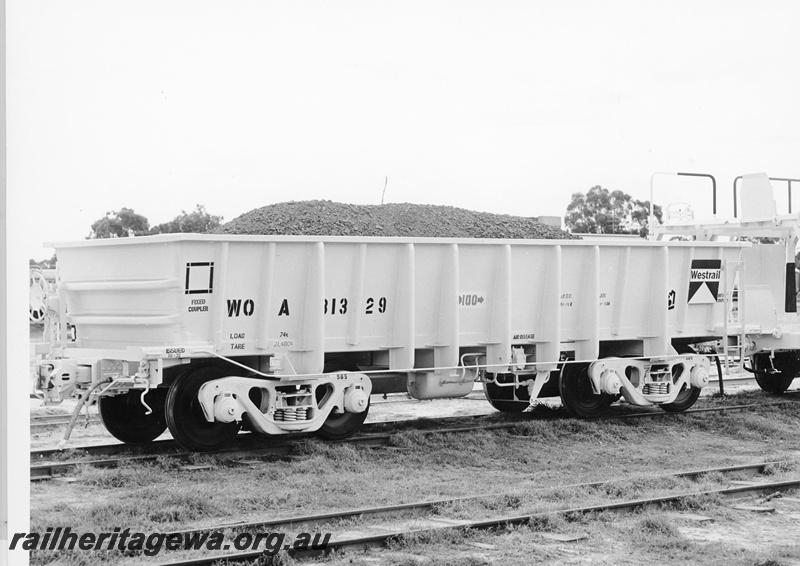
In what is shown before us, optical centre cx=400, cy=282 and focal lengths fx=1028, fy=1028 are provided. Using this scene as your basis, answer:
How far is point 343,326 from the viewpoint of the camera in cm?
1160

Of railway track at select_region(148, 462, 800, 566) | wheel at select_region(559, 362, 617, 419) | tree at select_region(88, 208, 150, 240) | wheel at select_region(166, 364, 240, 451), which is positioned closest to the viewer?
railway track at select_region(148, 462, 800, 566)

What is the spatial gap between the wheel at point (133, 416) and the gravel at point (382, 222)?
2.12 m

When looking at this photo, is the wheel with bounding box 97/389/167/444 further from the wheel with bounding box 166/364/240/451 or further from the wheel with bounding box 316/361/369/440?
the wheel with bounding box 316/361/369/440

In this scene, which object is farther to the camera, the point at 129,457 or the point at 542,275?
the point at 542,275

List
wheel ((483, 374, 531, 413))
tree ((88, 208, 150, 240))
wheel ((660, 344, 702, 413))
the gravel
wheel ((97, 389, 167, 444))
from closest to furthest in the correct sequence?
wheel ((97, 389, 167, 444)), the gravel, wheel ((483, 374, 531, 413)), wheel ((660, 344, 702, 413)), tree ((88, 208, 150, 240))

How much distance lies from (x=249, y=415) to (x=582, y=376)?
5110 millimetres

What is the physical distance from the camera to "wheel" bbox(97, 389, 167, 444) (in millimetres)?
11672

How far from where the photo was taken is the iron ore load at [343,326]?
1064cm

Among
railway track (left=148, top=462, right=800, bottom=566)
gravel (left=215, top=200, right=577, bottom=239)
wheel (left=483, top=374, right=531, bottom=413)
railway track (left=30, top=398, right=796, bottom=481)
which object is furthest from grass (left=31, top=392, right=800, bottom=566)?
gravel (left=215, top=200, right=577, bottom=239)

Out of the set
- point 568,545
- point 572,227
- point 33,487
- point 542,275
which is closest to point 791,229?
point 542,275

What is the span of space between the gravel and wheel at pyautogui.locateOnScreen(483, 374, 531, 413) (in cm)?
231

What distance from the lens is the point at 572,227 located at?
30484mm

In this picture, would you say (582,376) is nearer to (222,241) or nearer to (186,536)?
(222,241)

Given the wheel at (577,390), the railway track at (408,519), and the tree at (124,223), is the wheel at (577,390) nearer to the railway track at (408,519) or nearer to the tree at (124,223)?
the railway track at (408,519)
